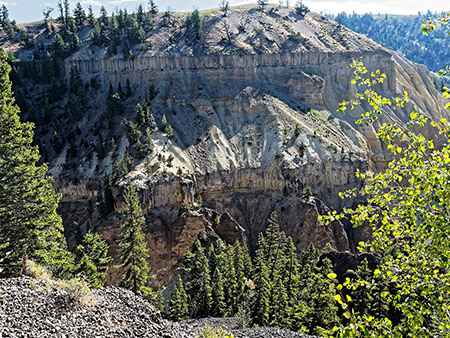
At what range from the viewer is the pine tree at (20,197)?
2498cm

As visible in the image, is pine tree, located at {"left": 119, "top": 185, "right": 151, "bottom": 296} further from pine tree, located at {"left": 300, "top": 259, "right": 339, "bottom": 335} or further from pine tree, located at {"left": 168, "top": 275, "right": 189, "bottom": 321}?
pine tree, located at {"left": 300, "top": 259, "right": 339, "bottom": 335}

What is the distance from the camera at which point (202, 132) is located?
72.6 m

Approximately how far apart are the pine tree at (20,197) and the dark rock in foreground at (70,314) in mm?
7756

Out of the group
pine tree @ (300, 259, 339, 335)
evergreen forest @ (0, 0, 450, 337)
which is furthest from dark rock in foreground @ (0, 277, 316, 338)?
pine tree @ (300, 259, 339, 335)

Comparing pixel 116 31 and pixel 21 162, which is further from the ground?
pixel 116 31

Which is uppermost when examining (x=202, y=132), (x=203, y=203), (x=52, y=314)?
(x=52, y=314)

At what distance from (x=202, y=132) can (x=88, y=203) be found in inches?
894

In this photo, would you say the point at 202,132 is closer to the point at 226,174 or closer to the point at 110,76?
the point at 226,174

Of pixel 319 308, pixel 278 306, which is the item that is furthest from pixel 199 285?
pixel 319 308

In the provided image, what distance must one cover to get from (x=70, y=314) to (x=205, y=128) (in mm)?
58598

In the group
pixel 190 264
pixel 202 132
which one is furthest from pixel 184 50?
pixel 190 264

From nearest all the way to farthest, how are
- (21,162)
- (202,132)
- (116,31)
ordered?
(21,162), (202,132), (116,31)

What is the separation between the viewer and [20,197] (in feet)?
83.9

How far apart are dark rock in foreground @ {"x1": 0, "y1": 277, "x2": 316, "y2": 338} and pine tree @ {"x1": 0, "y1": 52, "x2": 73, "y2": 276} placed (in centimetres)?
776
